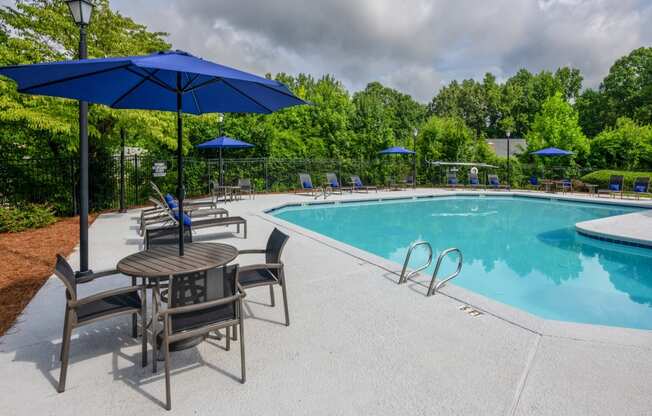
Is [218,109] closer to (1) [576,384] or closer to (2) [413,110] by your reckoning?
(1) [576,384]

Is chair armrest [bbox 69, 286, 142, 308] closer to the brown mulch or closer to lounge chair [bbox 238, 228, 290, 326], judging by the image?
lounge chair [bbox 238, 228, 290, 326]

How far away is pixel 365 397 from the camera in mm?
2439

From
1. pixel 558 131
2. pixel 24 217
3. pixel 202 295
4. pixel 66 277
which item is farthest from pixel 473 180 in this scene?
pixel 66 277

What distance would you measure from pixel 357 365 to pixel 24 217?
8478 millimetres

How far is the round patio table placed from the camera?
2.82 meters

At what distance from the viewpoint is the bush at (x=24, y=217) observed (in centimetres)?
766

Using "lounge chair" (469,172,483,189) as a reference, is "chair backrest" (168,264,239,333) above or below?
below

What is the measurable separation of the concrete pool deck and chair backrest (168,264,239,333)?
423 millimetres

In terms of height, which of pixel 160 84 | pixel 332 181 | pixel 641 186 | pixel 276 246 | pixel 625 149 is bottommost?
pixel 276 246

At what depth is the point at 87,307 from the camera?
9.39 feet

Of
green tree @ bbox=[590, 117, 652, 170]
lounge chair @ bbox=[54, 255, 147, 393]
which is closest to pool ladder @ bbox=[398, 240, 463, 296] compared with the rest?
lounge chair @ bbox=[54, 255, 147, 393]

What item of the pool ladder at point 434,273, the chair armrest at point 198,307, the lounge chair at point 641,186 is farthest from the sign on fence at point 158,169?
the lounge chair at point 641,186

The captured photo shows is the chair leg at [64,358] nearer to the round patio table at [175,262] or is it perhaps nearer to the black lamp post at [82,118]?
the round patio table at [175,262]

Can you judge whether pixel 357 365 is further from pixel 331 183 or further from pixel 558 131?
pixel 558 131
